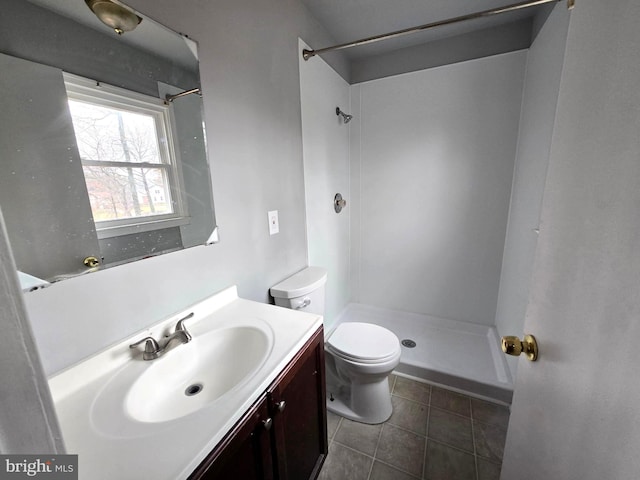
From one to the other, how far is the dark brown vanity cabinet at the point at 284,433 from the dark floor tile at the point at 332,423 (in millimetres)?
245

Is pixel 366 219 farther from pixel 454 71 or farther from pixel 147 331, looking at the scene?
pixel 147 331

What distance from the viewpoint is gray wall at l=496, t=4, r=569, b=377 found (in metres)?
1.40

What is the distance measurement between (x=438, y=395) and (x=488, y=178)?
5.43 feet

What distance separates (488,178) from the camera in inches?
82.6

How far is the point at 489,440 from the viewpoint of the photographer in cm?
145

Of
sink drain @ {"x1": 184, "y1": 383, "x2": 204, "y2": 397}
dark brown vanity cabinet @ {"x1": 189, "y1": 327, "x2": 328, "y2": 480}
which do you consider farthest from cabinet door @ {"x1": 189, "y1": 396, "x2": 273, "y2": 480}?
sink drain @ {"x1": 184, "y1": 383, "x2": 204, "y2": 397}

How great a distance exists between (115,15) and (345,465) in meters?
2.05

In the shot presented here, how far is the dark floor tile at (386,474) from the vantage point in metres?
1.29

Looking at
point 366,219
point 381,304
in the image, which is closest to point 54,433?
point 366,219

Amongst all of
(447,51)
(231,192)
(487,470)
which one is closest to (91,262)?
(231,192)

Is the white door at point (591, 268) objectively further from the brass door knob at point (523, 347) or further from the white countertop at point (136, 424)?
the white countertop at point (136, 424)

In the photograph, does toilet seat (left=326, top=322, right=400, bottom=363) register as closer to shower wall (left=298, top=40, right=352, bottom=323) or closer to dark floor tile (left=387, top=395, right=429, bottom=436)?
dark floor tile (left=387, top=395, right=429, bottom=436)

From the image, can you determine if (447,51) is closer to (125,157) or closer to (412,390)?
(125,157)

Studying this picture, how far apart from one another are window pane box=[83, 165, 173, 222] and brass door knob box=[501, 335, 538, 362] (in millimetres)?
1167
